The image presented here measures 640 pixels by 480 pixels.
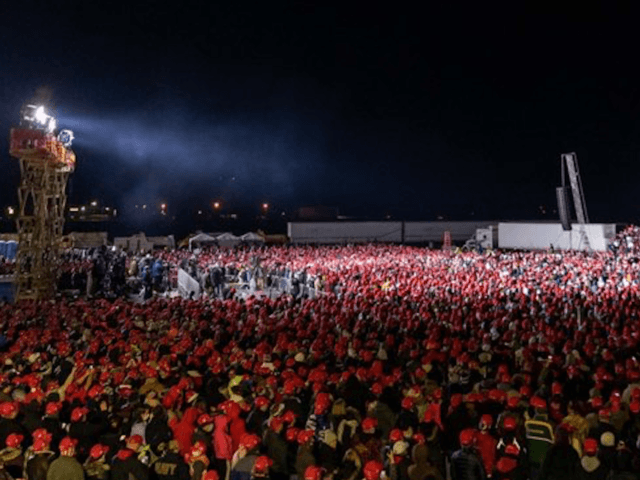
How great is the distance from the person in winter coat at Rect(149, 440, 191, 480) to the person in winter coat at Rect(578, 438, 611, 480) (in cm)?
374

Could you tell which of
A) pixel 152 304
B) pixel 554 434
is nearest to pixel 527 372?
pixel 554 434

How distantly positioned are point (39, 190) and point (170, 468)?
763 inches

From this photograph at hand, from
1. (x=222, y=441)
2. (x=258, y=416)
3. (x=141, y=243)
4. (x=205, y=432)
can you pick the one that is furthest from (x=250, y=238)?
(x=222, y=441)

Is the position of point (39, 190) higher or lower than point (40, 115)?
lower

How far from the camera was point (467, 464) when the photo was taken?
18.5 ft

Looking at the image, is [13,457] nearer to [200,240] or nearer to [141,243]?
[200,240]

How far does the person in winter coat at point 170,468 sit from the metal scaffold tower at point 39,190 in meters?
17.4

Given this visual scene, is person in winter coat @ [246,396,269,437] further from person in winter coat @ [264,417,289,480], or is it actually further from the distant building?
the distant building

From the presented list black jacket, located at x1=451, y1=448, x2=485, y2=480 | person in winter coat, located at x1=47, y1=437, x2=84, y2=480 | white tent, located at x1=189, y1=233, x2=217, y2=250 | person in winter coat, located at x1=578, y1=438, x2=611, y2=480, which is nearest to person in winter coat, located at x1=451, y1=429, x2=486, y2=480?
black jacket, located at x1=451, y1=448, x2=485, y2=480

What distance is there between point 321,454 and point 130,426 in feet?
7.97

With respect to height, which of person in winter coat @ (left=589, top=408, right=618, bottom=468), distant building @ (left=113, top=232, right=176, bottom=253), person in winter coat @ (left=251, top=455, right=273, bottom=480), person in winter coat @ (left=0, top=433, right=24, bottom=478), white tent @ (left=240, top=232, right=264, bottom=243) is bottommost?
person in winter coat @ (left=0, top=433, right=24, bottom=478)

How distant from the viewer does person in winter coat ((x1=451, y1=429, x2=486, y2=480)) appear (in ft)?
18.4

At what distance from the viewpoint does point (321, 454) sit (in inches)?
241

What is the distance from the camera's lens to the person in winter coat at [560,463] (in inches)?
222
